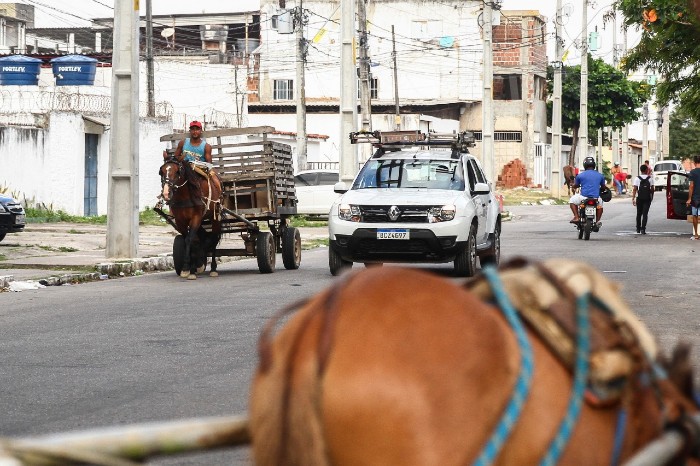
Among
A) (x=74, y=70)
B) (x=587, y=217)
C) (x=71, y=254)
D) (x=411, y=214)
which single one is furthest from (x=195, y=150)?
(x=74, y=70)

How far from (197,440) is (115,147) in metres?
18.0

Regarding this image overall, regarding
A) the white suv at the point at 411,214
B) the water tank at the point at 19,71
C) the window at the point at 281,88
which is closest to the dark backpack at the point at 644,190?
the white suv at the point at 411,214

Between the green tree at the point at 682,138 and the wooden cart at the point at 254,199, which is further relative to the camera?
the green tree at the point at 682,138

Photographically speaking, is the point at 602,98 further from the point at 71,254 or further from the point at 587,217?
the point at 71,254

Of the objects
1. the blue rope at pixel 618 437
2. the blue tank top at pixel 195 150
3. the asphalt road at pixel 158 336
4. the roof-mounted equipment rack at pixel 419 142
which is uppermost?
the roof-mounted equipment rack at pixel 419 142

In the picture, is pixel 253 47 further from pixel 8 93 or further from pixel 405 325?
pixel 405 325

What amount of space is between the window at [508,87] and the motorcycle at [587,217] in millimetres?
54041

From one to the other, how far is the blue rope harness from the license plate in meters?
14.3

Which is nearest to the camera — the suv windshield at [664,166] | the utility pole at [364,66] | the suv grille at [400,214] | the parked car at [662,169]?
the suv grille at [400,214]

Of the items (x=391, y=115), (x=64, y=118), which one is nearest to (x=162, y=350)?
(x=64, y=118)

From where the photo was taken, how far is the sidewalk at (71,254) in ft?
59.5

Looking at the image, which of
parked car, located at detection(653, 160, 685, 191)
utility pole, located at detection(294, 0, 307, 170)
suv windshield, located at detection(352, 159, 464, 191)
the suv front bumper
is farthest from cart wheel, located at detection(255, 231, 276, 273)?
parked car, located at detection(653, 160, 685, 191)

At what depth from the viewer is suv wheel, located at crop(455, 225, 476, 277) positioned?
1741 cm

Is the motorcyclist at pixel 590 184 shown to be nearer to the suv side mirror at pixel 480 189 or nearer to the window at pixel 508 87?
the suv side mirror at pixel 480 189
